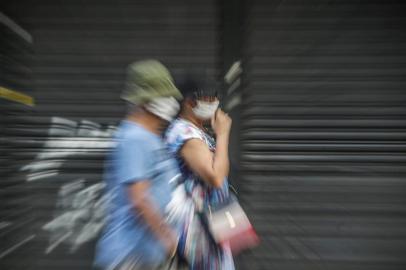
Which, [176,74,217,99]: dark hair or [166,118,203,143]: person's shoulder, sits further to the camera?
[176,74,217,99]: dark hair

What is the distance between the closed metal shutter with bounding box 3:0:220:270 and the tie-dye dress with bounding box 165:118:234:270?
1.25m

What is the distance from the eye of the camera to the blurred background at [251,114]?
3.28 meters

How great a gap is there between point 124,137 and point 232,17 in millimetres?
1671

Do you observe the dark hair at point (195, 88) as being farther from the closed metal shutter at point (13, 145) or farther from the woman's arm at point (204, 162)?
the closed metal shutter at point (13, 145)

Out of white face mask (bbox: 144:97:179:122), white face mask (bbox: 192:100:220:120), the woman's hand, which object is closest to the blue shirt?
white face mask (bbox: 144:97:179:122)

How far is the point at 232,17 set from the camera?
10.9 ft

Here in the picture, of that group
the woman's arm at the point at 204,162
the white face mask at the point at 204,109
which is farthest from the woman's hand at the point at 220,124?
the woman's arm at the point at 204,162

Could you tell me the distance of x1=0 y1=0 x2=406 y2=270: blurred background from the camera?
3.28m

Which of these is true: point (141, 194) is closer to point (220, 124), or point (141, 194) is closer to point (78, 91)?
point (220, 124)

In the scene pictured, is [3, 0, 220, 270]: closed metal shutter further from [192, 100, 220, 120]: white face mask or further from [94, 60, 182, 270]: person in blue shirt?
[94, 60, 182, 270]: person in blue shirt

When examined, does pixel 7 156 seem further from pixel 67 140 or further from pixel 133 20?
pixel 133 20

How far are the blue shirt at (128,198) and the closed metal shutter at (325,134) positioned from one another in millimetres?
1395

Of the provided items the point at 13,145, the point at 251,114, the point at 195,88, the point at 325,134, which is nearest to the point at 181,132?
the point at 195,88

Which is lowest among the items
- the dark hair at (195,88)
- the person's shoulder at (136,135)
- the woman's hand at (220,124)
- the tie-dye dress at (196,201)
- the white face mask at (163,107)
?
the tie-dye dress at (196,201)
